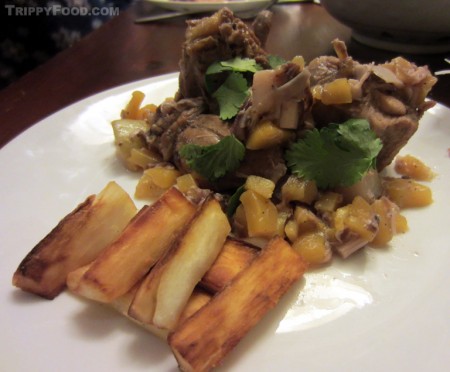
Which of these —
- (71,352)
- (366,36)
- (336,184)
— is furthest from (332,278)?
(366,36)

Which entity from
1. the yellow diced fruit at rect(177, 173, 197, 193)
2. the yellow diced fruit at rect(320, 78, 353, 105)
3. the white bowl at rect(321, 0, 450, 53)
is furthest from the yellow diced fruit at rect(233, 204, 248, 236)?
the white bowl at rect(321, 0, 450, 53)

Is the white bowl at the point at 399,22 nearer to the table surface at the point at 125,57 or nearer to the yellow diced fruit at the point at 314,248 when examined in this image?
the table surface at the point at 125,57

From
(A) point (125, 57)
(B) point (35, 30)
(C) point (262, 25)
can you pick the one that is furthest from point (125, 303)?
(B) point (35, 30)

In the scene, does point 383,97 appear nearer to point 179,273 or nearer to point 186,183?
point 186,183

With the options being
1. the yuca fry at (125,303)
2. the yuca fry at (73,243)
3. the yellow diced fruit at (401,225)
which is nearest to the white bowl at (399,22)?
the yellow diced fruit at (401,225)

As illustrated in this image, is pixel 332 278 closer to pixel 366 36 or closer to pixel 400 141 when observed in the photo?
pixel 400 141

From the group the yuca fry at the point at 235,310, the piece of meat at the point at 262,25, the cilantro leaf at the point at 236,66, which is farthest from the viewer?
the piece of meat at the point at 262,25

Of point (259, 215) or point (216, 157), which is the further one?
point (216, 157)
